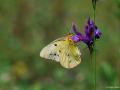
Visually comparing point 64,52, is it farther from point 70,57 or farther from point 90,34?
point 90,34

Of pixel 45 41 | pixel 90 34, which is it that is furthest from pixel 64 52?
pixel 45 41

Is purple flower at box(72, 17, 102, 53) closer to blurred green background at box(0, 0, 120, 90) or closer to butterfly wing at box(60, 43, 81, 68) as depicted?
butterfly wing at box(60, 43, 81, 68)

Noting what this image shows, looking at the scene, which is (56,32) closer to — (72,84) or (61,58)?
(72,84)

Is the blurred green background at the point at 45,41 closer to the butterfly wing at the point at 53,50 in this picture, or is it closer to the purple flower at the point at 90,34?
the butterfly wing at the point at 53,50

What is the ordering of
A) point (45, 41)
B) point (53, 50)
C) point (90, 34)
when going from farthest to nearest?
point (45, 41) < point (53, 50) < point (90, 34)

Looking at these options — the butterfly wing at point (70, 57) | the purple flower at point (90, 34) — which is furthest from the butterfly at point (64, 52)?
the purple flower at point (90, 34)

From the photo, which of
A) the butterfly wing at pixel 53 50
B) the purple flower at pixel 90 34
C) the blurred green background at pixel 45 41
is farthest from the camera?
the blurred green background at pixel 45 41
